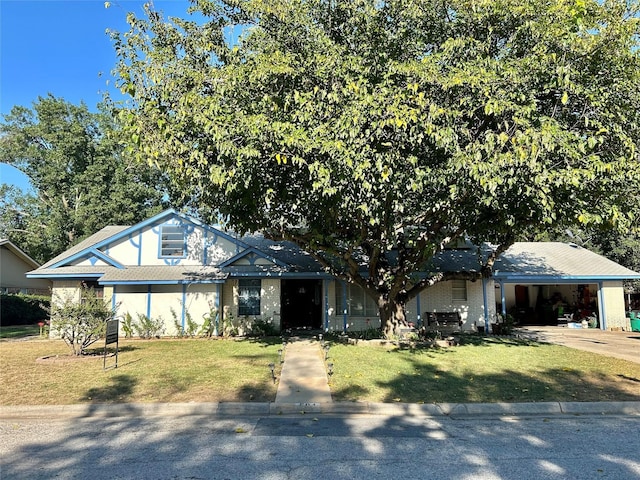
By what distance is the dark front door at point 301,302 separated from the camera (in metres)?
20.6

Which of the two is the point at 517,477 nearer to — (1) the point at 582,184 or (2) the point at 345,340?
(1) the point at 582,184

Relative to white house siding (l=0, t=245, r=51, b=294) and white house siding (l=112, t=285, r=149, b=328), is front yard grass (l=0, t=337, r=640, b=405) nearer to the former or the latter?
white house siding (l=112, t=285, r=149, b=328)

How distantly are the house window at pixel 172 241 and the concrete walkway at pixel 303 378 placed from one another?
25.6 feet

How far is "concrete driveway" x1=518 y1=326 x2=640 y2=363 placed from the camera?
13.4m

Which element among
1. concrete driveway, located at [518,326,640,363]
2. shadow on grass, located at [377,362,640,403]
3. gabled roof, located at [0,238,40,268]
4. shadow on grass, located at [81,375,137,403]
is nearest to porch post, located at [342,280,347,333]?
concrete driveway, located at [518,326,640,363]

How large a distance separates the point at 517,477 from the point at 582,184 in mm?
6633

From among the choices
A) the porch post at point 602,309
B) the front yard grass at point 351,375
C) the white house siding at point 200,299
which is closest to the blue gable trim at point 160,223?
the white house siding at point 200,299

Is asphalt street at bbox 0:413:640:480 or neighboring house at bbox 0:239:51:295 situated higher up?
neighboring house at bbox 0:239:51:295

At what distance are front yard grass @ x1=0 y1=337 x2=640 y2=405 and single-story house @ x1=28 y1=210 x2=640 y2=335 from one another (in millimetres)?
3886

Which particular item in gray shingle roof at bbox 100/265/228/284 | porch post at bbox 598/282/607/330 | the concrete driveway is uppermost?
gray shingle roof at bbox 100/265/228/284

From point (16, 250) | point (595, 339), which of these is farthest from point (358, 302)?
point (16, 250)

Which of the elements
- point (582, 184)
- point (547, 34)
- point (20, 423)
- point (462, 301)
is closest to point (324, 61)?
point (547, 34)

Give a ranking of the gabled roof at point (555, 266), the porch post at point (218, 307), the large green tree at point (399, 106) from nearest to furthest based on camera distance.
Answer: the large green tree at point (399, 106) → the porch post at point (218, 307) → the gabled roof at point (555, 266)

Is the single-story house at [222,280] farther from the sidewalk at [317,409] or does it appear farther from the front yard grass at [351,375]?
the sidewalk at [317,409]
